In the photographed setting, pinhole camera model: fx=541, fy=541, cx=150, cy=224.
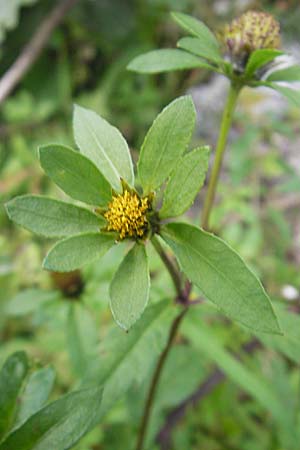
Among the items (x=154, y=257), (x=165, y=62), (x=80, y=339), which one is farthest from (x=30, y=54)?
(x=165, y=62)

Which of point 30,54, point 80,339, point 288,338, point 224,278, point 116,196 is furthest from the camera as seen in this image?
point 30,54

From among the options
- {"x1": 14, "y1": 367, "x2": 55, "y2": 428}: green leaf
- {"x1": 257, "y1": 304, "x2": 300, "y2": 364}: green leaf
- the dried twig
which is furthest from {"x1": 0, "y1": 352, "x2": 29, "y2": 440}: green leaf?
the dried twig

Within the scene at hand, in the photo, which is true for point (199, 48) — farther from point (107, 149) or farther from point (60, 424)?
point (60, 424)

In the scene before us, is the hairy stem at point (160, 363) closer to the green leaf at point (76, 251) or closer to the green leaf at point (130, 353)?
the green leaf at point (130, 353)

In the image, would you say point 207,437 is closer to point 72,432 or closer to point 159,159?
point 72,432

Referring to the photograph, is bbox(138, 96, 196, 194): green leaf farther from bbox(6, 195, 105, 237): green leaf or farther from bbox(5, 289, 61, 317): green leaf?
bbox(5, 289, 61, 317): green leaf

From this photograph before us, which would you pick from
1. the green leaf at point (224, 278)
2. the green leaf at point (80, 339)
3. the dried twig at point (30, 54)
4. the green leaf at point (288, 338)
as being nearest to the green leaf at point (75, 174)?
the green leaf at point (224, 278)
